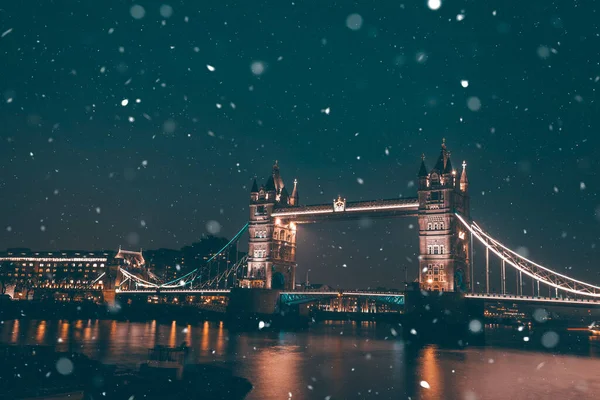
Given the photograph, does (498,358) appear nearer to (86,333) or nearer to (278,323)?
(278,323)

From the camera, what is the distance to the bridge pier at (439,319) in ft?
252

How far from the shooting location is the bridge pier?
76938 mm

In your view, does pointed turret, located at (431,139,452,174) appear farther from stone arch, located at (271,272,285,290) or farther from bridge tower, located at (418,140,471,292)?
stone arch, located at (271,272,285,290)

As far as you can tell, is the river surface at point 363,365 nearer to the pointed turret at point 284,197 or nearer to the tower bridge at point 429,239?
the tower bridge at point 429,239

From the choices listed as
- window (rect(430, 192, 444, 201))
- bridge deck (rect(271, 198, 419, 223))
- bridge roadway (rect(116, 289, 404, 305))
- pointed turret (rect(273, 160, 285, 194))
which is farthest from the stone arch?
window (rect(430, 192, 444, 201))

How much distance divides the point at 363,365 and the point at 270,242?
53.1 metres

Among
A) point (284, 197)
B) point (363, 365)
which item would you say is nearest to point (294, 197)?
point (284, 197)

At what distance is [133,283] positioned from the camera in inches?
6063

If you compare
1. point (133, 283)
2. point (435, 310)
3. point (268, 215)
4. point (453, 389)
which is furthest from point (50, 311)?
point (453, 389)

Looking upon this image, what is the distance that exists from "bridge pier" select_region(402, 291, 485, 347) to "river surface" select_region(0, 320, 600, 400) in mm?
4593

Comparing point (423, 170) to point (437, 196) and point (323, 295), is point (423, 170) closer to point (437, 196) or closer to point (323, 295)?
point (437, 196)

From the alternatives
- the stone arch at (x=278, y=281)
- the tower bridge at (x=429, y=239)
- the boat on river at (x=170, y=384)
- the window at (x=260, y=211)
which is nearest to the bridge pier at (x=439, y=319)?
the tower bridge at (x=429, y=239)

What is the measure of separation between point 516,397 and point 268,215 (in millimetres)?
70619

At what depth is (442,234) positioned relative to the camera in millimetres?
85062
